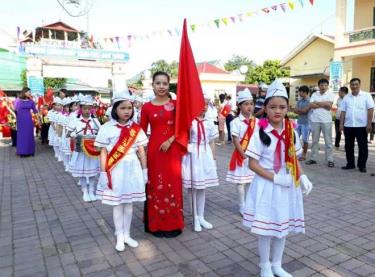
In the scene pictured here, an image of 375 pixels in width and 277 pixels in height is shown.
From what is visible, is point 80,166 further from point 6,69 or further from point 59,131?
point 6,69

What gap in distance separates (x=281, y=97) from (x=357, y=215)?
261 centimetres

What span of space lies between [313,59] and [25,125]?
73.1 ft

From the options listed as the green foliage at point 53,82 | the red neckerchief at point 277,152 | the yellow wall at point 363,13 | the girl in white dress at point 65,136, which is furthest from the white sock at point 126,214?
the green foliage at point 53,82

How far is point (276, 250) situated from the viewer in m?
3.03

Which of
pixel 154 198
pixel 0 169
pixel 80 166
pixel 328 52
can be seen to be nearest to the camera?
pixel 154 198

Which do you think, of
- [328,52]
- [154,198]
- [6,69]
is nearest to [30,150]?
[154,198]

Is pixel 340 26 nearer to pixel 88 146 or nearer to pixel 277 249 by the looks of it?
pixel 88 146

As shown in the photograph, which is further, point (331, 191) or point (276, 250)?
point (331, 191)

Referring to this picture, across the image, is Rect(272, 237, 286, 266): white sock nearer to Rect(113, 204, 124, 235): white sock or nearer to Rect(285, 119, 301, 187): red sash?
Rect(285, 119, 301, 187): red sash

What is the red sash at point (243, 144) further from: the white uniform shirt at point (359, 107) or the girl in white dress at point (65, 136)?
the girl in white dress at point (65, 136)

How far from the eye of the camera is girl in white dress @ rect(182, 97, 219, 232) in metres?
4.19

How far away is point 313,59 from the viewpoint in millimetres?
26672

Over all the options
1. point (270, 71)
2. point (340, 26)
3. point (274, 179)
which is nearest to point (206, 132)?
point (274, 179)

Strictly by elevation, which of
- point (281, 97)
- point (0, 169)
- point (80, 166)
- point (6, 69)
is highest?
point (6, 69)
